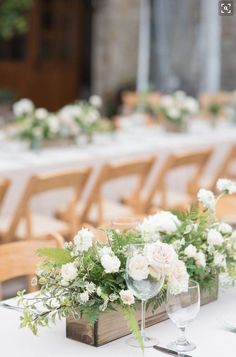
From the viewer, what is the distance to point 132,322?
7.43 feet

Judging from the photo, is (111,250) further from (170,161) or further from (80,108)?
(80,108)

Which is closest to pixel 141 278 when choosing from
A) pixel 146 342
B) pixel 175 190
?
pixel 146 342

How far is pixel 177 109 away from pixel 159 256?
480 cm

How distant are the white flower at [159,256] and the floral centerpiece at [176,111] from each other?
469 cm

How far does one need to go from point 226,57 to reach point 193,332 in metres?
8.20

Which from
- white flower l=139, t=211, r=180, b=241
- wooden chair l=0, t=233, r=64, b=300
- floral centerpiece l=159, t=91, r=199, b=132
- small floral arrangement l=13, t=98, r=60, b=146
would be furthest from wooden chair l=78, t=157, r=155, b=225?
white flower l=139, t=211, r=180, b=241

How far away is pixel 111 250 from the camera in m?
2.39

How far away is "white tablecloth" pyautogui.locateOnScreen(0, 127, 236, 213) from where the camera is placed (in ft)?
17.5

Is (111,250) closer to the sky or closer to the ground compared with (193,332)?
closer to the sky

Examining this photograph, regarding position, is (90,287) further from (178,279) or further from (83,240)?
(178,279)

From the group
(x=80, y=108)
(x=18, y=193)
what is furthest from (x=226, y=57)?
(x=18, y=193)

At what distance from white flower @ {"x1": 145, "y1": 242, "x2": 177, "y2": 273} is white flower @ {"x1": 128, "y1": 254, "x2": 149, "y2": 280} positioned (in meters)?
0.02

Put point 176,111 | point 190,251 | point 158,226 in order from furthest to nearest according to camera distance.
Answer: point 176,111
point 158,226
point 190,251

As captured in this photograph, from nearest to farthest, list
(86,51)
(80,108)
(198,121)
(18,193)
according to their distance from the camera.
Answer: (18,193) → (80,108) → (198,121) → (86,51)
